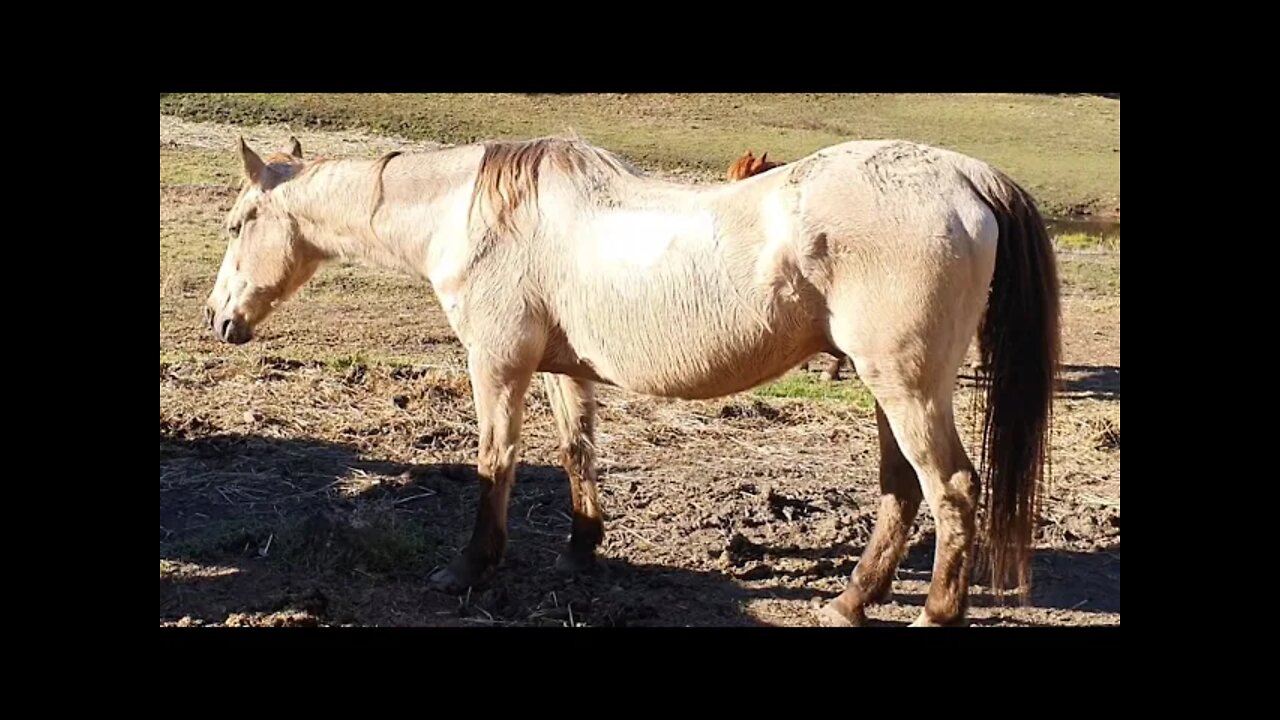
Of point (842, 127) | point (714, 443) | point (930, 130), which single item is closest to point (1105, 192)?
point (930, 130)

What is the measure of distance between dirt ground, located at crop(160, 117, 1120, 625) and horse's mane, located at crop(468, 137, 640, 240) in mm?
1756

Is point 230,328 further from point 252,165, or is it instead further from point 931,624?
point 931,624

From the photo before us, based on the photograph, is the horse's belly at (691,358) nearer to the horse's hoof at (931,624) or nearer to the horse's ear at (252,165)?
the horse's hoof at (931,624)

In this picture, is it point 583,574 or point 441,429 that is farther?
point 441,429

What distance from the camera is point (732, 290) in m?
4.84

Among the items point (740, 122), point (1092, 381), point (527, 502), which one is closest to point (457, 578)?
point (527, 502)

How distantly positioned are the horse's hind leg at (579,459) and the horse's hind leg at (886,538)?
1288 mm

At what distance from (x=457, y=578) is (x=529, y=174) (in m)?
1.99

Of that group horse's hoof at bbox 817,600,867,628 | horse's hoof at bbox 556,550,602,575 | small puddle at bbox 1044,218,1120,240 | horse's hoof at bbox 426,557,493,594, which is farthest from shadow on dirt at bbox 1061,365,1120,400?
small puddle at bbox 1044,218,1120,240

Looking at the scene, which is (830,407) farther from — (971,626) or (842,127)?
(842,127)

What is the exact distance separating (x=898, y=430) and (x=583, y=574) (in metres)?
1.90

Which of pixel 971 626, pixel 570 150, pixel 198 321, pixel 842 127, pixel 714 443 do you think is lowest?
pixel 971 626

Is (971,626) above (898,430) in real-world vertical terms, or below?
below
